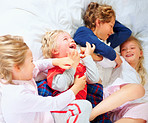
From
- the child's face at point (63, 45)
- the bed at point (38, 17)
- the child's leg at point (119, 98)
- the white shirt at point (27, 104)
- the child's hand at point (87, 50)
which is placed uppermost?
the bed at point (38, 17)

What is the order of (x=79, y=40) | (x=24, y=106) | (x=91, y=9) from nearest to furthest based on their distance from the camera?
(x=24, y=106), (x=79, y=40), (x=91, y=9)

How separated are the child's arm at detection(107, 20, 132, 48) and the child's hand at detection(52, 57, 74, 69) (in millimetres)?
496

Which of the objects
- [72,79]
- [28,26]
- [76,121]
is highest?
[28,26]

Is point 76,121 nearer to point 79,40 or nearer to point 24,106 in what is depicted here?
point 24,106

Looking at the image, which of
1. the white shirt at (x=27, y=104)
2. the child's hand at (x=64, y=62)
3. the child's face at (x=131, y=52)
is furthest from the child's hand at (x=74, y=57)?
the child's face at (x=131, y=52)

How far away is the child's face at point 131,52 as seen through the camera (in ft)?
4.08

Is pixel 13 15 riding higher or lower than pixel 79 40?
higher

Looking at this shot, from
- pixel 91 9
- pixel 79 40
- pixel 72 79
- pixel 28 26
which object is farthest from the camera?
pixel 91 9

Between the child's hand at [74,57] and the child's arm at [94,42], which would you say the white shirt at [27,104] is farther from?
the child's arm at [94,42]

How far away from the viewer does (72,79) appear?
2.92 ft

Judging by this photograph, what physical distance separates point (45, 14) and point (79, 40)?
0.83 feet

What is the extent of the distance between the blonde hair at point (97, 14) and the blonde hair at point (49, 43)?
31 cm

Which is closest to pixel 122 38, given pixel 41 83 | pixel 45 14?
pixel 45 14

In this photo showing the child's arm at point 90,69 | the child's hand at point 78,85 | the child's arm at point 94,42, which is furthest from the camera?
the child's arm at point 94,42
